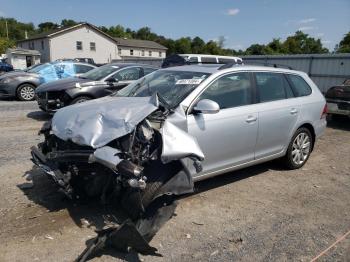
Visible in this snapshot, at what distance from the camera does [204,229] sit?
3.78 m

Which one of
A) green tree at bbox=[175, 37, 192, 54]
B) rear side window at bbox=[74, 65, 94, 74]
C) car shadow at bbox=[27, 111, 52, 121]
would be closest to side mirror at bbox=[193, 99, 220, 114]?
car shadow at bbox=[27, 111, 52, 121]

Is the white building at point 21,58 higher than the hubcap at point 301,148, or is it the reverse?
the white building at point 21,58

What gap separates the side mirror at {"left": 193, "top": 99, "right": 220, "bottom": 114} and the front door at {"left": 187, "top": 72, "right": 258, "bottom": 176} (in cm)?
12

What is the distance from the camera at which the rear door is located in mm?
4965

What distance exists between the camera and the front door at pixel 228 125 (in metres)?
4.17

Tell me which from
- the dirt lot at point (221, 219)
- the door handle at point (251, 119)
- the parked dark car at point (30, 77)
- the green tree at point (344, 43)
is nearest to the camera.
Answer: the dirt lot at point (221, 219)

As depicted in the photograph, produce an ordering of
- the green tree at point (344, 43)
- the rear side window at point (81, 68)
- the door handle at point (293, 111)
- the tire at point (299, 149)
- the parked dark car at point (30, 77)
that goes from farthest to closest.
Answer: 1. the green tree at point (344, 43)
2. the rear side window at point (81, 68)
3. the parked dark car at point (30, 77)
4. the tire at point (299, 149)
5. the door handle at point (293, 111)

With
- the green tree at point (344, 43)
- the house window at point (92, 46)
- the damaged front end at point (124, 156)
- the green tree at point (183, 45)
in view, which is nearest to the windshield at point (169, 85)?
the damaged front end at point (124, 156)

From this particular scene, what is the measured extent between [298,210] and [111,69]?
722 cm

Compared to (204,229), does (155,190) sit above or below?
above

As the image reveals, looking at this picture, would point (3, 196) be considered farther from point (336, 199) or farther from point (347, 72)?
point (347, 72)

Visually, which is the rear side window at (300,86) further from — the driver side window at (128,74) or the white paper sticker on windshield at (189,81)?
the driver side window at (128,74)

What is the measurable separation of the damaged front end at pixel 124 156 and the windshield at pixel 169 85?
1.86 ft

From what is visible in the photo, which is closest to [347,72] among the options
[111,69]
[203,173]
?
[111,69]
